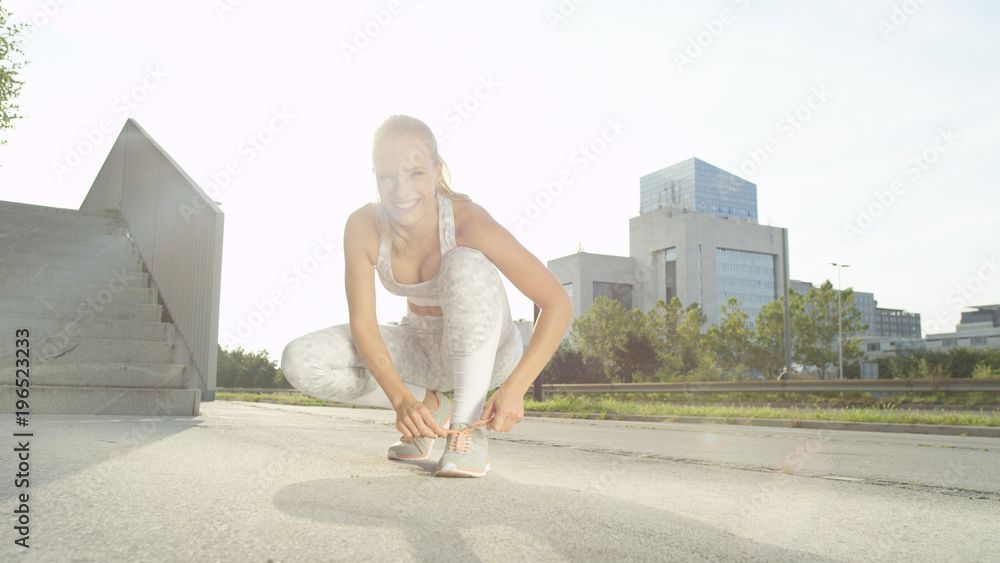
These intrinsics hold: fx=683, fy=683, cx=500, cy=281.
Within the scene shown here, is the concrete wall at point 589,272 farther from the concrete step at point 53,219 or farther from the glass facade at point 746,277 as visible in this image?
the concrete step at point 53,219

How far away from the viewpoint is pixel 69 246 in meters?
7.83

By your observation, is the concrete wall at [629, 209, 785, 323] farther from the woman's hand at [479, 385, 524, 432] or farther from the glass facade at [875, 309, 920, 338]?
the woman's hand at [479, 385, 524, 432]

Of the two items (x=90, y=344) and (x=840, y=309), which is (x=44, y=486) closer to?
(x=90, y=344)

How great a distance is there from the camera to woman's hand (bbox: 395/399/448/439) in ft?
7.45

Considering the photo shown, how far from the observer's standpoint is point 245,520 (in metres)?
1.52

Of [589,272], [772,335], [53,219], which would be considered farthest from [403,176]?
[589,272]

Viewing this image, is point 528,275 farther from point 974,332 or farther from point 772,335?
point 974,332

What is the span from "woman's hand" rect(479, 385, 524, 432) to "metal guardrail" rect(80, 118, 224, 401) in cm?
640

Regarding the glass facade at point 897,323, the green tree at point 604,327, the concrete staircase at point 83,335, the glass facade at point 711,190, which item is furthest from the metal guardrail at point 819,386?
the glass facade at point 897,323

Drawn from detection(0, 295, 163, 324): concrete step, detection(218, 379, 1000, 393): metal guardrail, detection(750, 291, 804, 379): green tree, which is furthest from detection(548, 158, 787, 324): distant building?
detection(0, 295, 163, 324): concrete step

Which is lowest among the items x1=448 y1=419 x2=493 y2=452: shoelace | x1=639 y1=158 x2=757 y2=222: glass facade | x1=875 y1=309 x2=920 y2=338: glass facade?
x1=448 y1=419 x2=493 y2=452: shoelace

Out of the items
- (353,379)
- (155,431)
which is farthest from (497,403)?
(155,431)

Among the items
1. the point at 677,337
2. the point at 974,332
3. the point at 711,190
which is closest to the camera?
the point at 677,337

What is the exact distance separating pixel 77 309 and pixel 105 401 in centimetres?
142
